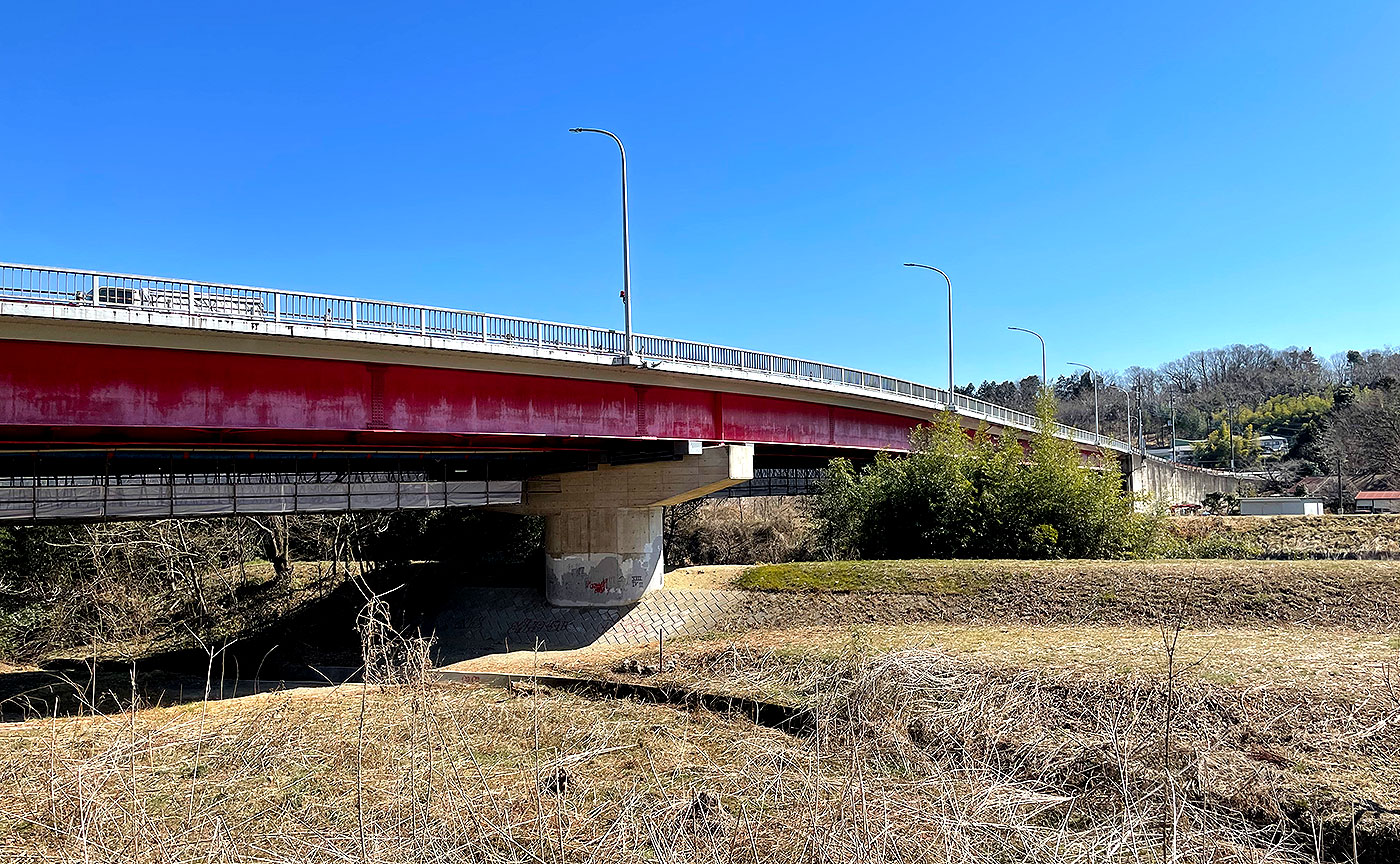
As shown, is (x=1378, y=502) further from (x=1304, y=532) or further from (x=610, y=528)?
(x=610, y=528)

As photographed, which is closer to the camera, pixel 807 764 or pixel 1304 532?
pixel 807 764

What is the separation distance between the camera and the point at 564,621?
27.7 metres

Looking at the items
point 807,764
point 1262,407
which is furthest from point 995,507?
point 1262,407

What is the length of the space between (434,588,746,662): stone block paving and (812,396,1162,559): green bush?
533 centimetres

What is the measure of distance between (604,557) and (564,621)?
229 centimetres

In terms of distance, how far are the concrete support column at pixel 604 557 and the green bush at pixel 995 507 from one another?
6.53m

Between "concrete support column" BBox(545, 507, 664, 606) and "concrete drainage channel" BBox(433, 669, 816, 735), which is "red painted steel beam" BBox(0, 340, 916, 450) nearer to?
"concrete support column" BBox(545, 507, 664, 606)

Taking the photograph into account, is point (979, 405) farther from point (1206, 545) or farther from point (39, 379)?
point (39, 379)

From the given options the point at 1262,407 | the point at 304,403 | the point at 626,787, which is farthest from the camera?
the point at 1262,407

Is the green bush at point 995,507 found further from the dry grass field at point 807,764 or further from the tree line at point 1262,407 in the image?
the tree line at point 1262,407

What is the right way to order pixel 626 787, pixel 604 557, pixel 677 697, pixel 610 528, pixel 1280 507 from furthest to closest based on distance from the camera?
pixel 1280 507 < pixel 610 528 < pixel 604 557 < pixel 677 697 < pixel 626 787

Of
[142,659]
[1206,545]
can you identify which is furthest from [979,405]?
[142,659]

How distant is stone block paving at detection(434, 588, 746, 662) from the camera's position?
25047mm

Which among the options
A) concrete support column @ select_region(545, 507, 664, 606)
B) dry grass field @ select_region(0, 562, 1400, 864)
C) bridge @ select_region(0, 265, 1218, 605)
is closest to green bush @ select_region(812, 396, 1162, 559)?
bridge @ select_region(0, 265, 1218, 605)
